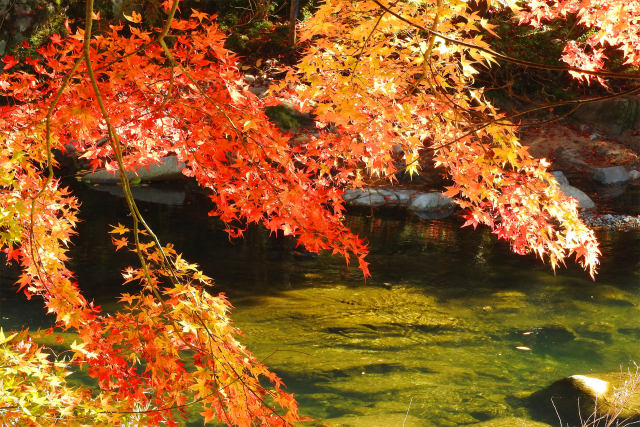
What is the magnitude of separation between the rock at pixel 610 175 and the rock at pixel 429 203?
3.81 meters

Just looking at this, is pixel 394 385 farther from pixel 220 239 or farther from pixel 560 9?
pixel 220 239

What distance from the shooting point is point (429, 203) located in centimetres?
1122

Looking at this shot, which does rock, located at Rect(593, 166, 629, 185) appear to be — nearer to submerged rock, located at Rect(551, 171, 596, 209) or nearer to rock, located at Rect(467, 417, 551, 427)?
submerged rock, located at Rect(551, 171, 596, 209)

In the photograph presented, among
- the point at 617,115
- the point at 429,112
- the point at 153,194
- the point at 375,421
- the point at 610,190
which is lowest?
the point at 375,421

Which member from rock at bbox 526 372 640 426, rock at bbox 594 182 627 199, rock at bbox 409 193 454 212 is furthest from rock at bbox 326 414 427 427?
rock at bbox 594 182 627 199

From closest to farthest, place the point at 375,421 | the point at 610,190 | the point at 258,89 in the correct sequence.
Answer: the point at 375,421, the point at 610,190, the point at 258,89

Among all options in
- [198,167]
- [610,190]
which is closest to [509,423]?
[198,167]

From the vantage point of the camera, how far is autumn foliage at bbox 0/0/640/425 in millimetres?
2328

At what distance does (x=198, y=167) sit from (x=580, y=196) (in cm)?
971

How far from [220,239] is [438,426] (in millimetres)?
5328

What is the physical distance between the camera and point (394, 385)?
4871 mm

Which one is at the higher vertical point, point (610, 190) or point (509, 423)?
point (610, 190)

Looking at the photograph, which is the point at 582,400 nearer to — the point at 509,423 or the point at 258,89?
the point at 509,423

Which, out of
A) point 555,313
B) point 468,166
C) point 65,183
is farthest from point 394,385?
point 65,183
